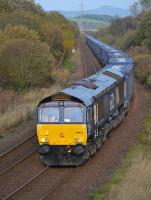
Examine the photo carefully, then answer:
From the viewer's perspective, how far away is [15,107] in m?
27.1

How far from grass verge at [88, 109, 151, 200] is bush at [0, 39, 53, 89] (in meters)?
13.3

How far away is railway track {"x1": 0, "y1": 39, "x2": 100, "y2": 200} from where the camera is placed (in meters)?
15.0

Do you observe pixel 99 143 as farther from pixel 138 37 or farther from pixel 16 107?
pixel 138 37

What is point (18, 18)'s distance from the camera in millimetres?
44719

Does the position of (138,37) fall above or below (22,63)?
below

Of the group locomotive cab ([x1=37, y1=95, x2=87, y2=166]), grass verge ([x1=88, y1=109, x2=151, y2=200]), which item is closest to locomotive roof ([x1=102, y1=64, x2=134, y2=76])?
grass verge ([x1=88, y1=109, x2=151, y2=200])

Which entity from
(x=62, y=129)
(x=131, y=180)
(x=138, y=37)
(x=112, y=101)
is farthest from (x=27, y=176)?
(x=138, y=37)

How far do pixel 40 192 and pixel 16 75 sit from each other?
1745cm

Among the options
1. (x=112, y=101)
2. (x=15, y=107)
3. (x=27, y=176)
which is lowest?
(x=15, y=107)

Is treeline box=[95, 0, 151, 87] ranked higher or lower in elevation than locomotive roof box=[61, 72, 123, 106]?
lower

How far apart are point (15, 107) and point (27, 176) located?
1055cm

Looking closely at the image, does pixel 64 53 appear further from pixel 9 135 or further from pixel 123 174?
pixel 123 174

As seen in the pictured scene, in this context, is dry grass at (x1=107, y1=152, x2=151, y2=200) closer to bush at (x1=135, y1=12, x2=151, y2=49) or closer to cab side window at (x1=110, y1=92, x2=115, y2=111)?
cab side window at (x1=110, y1=92, x2=115, y2=111)

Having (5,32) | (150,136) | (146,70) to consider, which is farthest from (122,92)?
(146,70)
